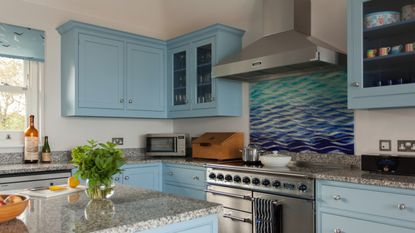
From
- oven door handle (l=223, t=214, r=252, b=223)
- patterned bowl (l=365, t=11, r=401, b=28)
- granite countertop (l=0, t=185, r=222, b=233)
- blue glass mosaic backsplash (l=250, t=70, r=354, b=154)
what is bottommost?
oven door handle (l=223, t=214, r=252, b=223)

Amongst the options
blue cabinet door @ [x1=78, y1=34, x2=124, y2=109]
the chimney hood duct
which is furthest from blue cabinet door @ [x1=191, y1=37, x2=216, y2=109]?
blue cabinet door @ [x1=78, y1=34, x2=124, y2=109]

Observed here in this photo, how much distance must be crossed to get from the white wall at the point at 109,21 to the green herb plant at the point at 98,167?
7.79 ft

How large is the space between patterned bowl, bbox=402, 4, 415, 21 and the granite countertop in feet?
6.21

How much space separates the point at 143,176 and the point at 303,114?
5.71ft

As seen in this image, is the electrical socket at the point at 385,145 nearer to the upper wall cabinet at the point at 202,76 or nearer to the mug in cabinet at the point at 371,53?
the mug in cabinet at the point at 371,53

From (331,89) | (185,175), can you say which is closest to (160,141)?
(185,175)

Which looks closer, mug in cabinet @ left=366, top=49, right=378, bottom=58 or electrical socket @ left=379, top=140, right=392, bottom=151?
mug in cabinet @ left=366, top=49, right=378, bottom=58

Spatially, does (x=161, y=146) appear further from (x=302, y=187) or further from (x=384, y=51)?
(x=384, y=51)

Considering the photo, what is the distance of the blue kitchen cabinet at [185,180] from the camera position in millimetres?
3336

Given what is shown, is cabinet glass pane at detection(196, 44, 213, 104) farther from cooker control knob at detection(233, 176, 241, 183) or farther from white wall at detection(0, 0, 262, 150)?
cooker control knob at detection(233, 176, 241, 183)

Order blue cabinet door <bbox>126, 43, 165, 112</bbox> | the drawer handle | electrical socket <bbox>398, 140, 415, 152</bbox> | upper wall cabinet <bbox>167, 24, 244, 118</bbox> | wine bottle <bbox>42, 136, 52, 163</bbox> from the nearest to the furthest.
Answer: the drawer handle < electrical socket <bbox>398, 140, 415, 152</bbox> < wine bottle <bbox>42, 136, 52, 163</bbox> < upper wall cabinet <bbox>167, 24, 244, 118</bbox> < blue cabinet door <bbox>126, 43, 165, 112</bbox>

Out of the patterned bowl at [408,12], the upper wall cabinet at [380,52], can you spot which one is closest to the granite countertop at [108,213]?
the upper wall cabinet at [380,52]

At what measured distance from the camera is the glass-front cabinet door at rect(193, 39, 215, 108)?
12.2 ft

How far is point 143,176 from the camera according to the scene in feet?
11.9
